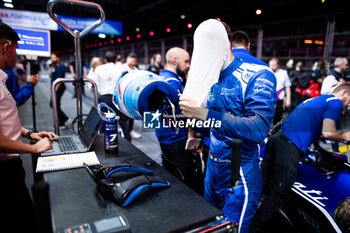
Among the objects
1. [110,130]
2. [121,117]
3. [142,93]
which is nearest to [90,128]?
[110,130]

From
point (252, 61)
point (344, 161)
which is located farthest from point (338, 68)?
point (252, 61)

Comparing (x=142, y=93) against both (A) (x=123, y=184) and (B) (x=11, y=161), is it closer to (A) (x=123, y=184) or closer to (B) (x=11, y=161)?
(A) (x=123, y=184)

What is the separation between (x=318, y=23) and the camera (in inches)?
294

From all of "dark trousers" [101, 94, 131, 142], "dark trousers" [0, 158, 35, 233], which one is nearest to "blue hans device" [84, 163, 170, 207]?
"dark trousers" [0, 158, 35, 233]

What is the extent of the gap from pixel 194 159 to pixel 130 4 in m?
10.9

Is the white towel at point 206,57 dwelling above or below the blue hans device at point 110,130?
above

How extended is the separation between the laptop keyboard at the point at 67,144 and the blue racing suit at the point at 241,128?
2.66ft

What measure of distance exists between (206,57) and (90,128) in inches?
35.8

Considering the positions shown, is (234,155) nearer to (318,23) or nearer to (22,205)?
(22,205)

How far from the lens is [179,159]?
2209mm

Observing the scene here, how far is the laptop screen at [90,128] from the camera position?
1.38m

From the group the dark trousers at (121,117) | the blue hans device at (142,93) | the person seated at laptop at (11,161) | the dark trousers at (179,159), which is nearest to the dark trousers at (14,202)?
the person seated at laptop at (11,161)

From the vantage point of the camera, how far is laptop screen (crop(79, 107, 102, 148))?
1380mm

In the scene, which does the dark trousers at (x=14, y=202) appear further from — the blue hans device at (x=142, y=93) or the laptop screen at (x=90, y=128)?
the blue hans device at (x=142, y=93)
